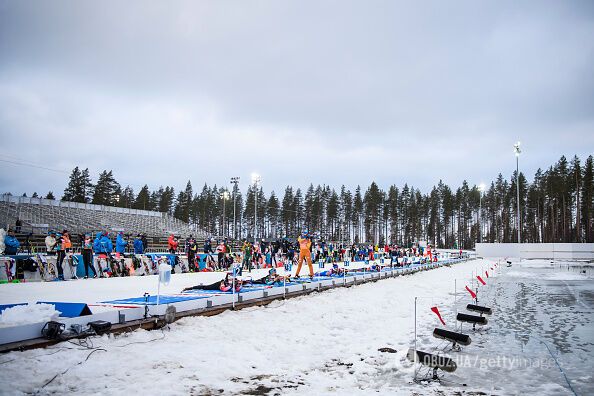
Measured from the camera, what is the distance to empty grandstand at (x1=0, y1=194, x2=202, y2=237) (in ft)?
136

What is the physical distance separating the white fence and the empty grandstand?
151 ft

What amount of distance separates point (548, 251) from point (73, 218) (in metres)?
63.0

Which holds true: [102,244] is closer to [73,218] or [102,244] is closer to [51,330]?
[51,330]

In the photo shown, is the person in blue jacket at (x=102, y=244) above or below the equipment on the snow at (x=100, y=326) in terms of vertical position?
above

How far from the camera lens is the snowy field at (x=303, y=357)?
16.4 ft

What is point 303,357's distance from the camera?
655cm

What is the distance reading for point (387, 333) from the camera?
8.44 meters

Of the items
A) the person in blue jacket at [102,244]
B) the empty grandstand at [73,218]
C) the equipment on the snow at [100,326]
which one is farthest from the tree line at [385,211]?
the equipment on the snow at [100,326]

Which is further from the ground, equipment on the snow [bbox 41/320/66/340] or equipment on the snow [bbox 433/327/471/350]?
equipment on the snow [bbox 41/320/66/340]

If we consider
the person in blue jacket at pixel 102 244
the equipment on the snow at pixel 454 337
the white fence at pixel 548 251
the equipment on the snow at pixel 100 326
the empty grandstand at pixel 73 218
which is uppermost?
the empty grandstand at pixel 73 218

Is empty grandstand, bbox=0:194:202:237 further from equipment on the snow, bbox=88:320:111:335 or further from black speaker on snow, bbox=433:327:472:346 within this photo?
black speaker on snow, bbox=433:327:472:346

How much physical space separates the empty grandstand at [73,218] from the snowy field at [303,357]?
35.7 meters

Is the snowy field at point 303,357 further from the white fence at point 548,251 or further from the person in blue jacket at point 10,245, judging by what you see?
the white fence at point 548,251

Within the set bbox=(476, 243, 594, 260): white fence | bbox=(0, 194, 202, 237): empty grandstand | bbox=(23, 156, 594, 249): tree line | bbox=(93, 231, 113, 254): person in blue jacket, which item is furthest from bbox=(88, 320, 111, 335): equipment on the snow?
bbox=(23, 156, 594, 249): tree line
